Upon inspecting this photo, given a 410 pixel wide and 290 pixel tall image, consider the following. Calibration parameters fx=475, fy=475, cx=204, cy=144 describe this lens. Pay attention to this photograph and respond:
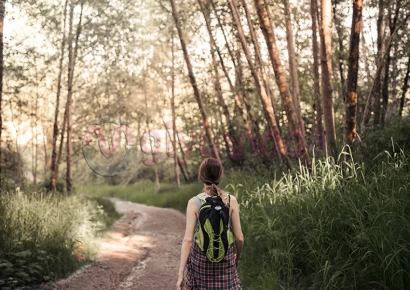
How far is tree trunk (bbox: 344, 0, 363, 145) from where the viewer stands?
6926 mm

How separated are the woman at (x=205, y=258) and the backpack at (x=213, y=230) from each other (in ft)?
0.24

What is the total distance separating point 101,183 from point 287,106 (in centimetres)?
2754

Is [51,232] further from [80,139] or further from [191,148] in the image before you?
[191,148]

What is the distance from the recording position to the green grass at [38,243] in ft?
20.5

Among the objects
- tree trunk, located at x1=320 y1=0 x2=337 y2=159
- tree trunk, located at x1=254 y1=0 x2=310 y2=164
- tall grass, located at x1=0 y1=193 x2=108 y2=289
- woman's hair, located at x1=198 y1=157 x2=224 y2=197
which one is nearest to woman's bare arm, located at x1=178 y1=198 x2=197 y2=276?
woman's hair, located at x1=198 y1=157 x2=224 y2=197

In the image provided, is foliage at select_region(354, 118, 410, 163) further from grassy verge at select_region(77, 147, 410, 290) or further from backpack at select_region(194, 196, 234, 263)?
backpack at select_region(194, 196, 234, 263)

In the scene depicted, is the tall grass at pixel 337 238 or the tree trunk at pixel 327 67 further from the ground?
the tree trunk at pixel 327 67

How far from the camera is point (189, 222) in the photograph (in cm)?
354

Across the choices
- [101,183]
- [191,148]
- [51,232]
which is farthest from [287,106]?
[101,183]

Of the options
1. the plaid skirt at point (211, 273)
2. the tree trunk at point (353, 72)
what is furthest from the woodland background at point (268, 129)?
the plaid skirt at point (211, 273)

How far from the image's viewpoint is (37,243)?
7.12 m

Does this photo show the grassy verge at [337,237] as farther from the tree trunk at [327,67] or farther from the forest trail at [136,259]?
the forest trail at [136,259]

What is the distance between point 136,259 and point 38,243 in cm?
213

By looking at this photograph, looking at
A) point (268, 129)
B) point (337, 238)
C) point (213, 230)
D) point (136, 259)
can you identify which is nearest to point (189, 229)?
point (213, 230)
